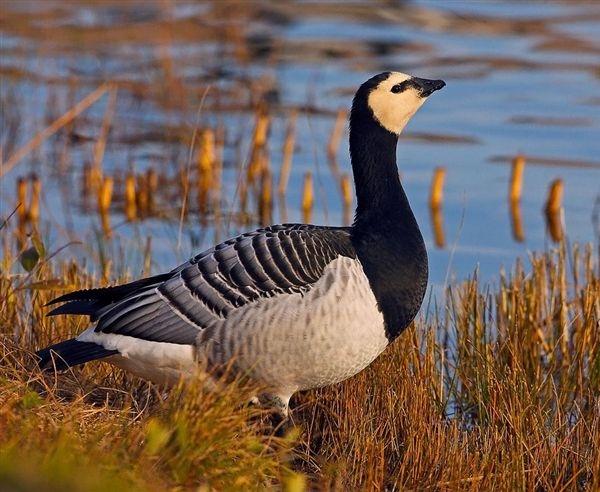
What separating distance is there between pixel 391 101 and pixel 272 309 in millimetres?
1578

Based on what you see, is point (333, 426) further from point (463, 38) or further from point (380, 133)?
point (463, 38)

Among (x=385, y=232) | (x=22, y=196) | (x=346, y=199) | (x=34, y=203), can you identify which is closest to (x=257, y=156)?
(x=346, y=199)

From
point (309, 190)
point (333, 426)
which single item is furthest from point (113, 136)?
point (333, 426)

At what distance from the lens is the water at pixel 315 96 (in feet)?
41.7

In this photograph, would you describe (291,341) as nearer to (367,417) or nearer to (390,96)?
(367,417)

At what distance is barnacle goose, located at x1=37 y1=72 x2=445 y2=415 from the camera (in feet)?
20.2

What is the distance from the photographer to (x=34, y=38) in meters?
19.3

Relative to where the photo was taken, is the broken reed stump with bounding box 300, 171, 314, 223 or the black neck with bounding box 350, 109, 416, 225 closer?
the black neck with bounding box 350, 109, 416, 225

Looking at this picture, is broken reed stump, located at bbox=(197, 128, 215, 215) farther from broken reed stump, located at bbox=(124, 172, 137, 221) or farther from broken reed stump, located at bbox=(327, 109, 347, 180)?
broken reed stump, located at bbox=(327, 109, 347, 180)

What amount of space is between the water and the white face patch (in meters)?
3.71

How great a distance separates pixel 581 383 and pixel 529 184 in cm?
681

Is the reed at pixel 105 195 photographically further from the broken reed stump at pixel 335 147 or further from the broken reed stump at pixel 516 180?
the broken reed stump at pixel 516 180

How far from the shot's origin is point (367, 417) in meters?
6.40

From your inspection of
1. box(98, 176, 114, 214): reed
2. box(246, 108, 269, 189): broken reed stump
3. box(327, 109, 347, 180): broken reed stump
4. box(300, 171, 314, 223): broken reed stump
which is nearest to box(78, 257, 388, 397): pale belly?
box(300, 171, 314, 223): broken reed stump
